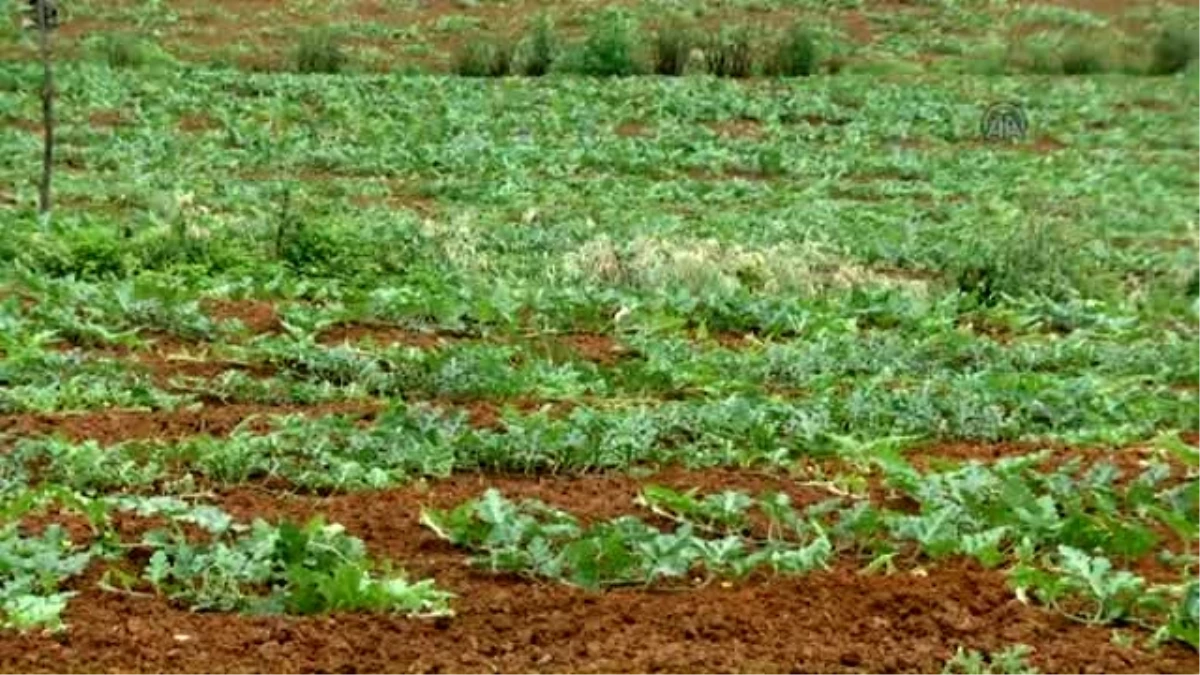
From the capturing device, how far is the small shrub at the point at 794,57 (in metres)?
27.6

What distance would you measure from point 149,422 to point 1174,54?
2464cm

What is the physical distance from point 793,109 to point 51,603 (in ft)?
65.6

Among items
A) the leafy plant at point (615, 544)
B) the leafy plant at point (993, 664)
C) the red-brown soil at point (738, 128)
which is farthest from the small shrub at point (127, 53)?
the leafy plant at point (993, 664)

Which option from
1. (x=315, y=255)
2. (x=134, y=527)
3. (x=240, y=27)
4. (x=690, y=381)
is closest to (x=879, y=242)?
(x=315, y=255)

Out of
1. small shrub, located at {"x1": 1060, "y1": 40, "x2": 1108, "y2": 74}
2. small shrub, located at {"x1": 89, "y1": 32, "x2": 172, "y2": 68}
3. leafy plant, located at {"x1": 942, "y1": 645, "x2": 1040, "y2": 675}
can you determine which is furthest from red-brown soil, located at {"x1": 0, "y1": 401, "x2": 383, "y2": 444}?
small shrub, located at {"x1": 1060, "y1": 40, "x2": 1108, "y2": 74}

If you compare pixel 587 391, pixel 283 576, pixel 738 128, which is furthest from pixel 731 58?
pixel 283 576

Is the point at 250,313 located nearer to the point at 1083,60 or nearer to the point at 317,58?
the point at 317,58

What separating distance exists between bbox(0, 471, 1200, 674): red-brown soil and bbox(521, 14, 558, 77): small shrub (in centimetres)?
2217

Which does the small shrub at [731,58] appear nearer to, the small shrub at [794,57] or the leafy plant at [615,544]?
the small shrub at [794,57]

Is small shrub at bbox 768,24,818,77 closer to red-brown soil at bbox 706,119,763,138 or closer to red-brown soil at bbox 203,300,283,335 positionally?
red-brown soil at bbox 706,119,763,138

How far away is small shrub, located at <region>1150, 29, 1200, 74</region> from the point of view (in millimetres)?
28969

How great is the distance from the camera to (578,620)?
4.75m

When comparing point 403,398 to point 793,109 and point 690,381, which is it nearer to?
point 690,381

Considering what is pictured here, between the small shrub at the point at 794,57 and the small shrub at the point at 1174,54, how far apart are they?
5.46m
